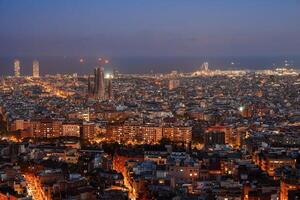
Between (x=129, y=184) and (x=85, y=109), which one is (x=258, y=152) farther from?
(x=85, y=109)

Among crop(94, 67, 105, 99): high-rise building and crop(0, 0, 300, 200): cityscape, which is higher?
crop(94, 67, 105, 99): high-rise building

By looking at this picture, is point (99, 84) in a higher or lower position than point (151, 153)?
higher

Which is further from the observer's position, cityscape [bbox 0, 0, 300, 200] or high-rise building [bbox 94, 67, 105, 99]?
high-rise building [bbox 94, 67, 105, 99]

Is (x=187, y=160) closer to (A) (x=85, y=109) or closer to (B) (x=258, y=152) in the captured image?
(B) (x=258, y=152)

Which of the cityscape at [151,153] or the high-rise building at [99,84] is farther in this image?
the high-rise building at [99,84]

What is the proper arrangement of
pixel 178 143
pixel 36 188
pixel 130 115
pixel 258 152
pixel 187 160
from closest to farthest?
pixel 36 188
pixel 187 160
pixel 258 152
pixel 178 143
pixel 130 115

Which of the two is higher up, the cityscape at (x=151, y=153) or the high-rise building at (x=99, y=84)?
the high-rise building at (x=99, y=84)

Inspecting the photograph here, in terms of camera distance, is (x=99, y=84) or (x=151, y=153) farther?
(x=99, y=84)

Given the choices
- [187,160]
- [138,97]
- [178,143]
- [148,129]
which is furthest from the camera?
[138,97]

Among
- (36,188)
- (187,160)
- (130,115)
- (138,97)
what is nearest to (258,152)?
(187,160)

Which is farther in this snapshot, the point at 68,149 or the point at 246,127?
the point at 246,127
